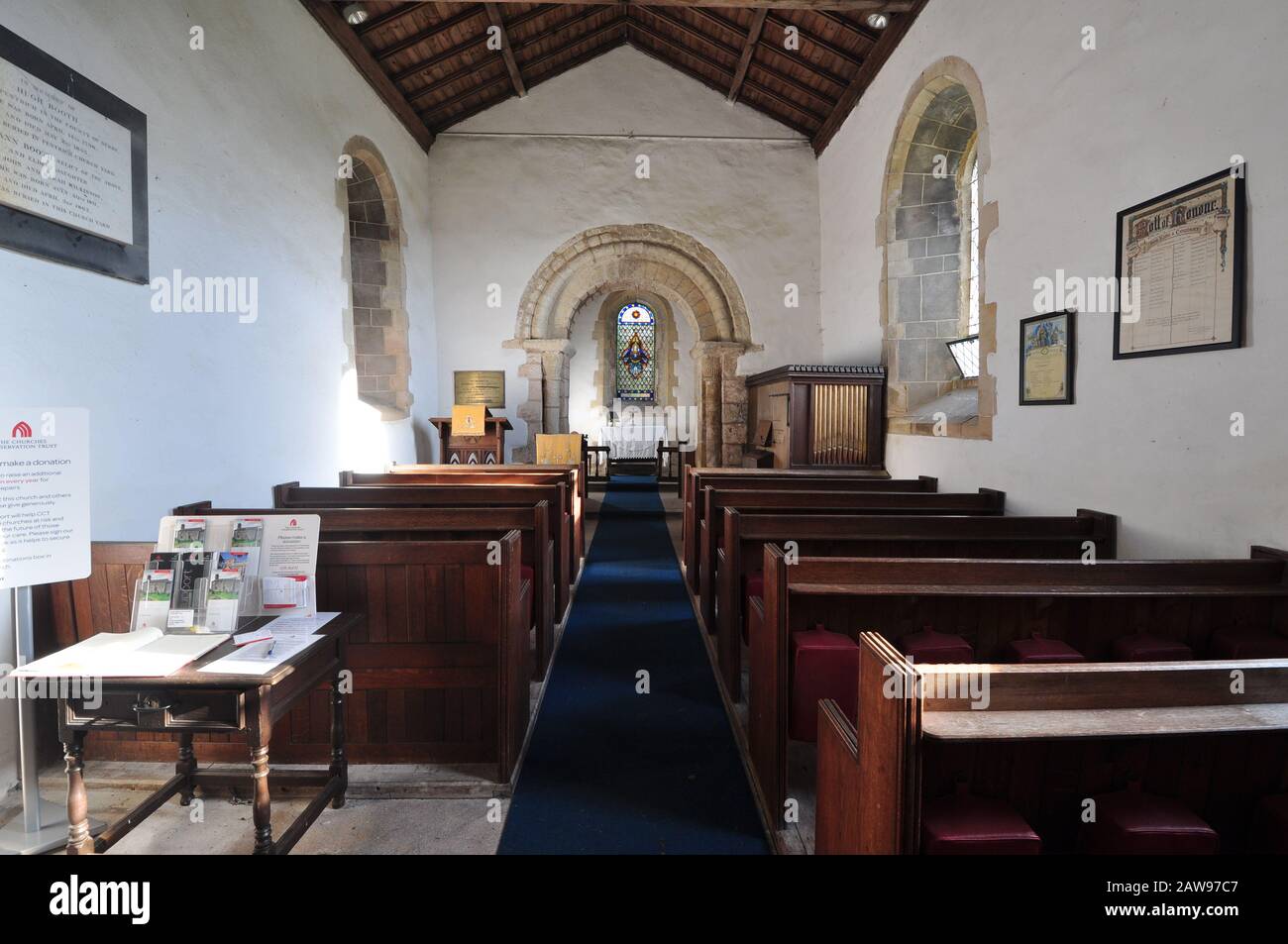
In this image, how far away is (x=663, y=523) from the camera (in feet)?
24.3

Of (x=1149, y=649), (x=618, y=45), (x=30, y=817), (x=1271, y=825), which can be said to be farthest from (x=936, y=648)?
(x=618, y=45)

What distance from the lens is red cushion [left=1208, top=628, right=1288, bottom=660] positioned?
77.1 inches

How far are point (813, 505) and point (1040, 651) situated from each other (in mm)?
1720

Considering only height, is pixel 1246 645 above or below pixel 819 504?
below

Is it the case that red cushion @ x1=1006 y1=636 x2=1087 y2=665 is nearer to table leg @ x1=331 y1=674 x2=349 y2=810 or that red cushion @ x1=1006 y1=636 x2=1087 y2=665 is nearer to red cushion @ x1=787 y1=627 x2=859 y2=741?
red cushion @ x1=787 y1=627 x2=859 y2=741

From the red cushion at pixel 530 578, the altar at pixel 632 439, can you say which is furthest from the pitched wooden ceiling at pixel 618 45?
the altar at pixel 632 439

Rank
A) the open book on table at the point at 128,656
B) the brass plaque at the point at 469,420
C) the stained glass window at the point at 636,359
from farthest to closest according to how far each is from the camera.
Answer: the stained glass window at the point at 636,359
the brass plaque at the point at 469,420
the open book on table at the point at 128,656

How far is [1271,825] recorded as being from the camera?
1276mm

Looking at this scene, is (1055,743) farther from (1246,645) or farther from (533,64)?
(533,64)

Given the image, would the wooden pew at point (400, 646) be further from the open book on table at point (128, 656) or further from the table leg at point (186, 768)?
the open book on table at point (128, 656)

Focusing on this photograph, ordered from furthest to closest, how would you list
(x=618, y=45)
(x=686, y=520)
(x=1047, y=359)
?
(x=618, y=45) < (x=686, y=520) < (x=1047, y=359)

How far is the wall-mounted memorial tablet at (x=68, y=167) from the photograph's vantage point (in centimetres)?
238

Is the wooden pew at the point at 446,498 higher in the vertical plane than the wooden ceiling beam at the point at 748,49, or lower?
lower

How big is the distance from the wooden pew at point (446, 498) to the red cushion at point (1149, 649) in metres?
2.62
